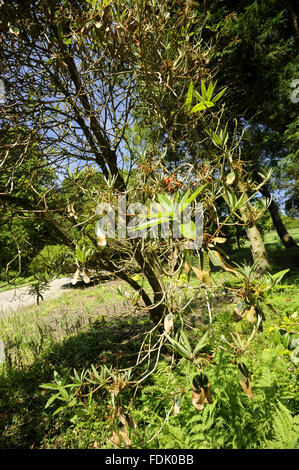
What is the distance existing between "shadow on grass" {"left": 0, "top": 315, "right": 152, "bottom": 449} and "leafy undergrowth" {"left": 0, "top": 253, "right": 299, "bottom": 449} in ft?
0.04

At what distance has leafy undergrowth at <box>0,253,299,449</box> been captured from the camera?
3.30 ft

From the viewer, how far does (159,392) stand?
2.29 metres

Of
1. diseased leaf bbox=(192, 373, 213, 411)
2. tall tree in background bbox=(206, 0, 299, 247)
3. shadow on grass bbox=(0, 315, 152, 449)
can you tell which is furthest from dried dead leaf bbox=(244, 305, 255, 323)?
tall tree in background bbox=(206, 0, 299, 247)

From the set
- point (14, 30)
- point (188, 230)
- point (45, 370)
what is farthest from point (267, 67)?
point (45, 370)

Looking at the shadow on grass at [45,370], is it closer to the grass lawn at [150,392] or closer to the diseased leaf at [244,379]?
the grass lawn at [150,392]

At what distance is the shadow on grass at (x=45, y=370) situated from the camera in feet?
7.48

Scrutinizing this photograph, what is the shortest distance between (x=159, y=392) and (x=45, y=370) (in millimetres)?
1739

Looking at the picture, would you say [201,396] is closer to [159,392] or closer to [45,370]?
[159,392]

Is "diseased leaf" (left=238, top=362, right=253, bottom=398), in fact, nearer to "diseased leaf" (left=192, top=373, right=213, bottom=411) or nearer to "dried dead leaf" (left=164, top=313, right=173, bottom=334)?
"diseased leaf" (left=192, top=373, right=213, bottom=411)

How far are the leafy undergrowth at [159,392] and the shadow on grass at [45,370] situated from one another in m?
0.01

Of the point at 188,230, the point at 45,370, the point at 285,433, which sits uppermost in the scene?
the point at 188,230
